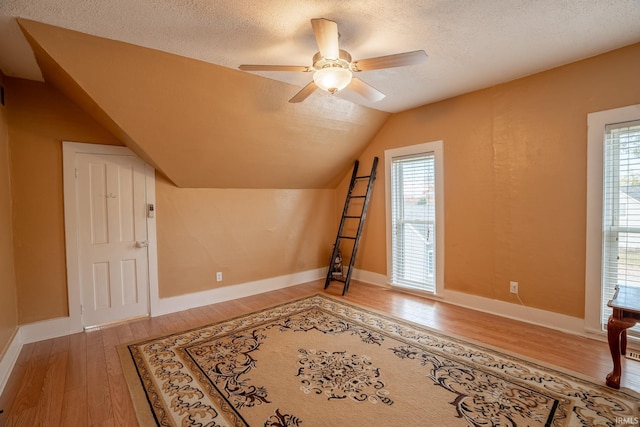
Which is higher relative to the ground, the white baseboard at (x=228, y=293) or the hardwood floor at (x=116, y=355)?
the white baseboard at (x=228, y=293)

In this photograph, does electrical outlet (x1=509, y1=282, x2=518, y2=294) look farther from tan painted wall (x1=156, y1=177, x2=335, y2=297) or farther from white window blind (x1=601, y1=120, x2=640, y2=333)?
tan painted wall (x1=156, y1=177, x2=335, y2=297)

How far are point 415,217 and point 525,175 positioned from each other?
1.35 metres

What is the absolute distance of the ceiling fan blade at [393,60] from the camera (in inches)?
71.8

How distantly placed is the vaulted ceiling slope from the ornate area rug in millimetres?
1893

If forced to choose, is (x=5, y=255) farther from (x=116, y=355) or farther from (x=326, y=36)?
(x=326, y=36)

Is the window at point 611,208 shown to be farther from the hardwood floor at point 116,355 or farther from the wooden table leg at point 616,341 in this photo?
the wooden table leg at point 616,341

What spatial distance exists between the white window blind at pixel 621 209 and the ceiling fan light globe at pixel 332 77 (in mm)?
2342

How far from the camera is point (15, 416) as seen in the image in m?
1.76

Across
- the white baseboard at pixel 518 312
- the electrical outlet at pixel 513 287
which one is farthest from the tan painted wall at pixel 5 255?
the electrical outlet at pixel 513 287

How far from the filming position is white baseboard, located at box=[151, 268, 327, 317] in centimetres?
342

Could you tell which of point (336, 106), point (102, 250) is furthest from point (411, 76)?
point (102, 250)

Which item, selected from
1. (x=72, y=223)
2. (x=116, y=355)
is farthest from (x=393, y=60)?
(x=72, y=223)

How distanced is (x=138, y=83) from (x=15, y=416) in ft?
7.86

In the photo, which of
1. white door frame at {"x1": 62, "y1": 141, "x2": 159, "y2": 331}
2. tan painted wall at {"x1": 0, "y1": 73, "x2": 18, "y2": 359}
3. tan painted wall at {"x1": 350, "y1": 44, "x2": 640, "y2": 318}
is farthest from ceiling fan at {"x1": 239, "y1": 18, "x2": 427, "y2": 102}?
tan painted wall at {"x1": 0, "y1": 73, "x2": 18, "y2": 359}
